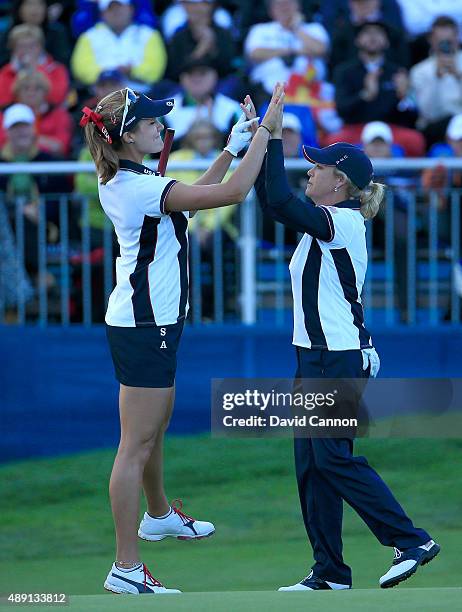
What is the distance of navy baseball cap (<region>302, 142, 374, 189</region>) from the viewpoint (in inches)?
212

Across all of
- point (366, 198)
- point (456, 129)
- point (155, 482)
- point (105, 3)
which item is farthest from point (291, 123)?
point (155, 482)

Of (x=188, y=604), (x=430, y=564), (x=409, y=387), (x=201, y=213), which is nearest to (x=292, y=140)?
(x=201, y=213)

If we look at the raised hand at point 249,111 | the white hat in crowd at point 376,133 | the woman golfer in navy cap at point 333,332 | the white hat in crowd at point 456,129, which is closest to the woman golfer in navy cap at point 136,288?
the raised hand at point 249,111

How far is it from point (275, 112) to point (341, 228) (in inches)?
20.7

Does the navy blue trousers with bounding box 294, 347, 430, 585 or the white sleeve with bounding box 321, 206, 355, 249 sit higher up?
the white sleeve with bounding box 321, 206, 355, 249

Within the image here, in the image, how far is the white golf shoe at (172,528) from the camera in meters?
5.61

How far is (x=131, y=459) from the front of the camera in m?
5.21

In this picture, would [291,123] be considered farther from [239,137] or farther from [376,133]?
[239,137]

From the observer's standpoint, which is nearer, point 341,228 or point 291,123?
point 341,228

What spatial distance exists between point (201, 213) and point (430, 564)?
4210 mm

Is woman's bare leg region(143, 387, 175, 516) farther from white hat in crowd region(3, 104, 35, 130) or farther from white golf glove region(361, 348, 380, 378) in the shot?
white hat in crowd region(3, 104, 35, 130)

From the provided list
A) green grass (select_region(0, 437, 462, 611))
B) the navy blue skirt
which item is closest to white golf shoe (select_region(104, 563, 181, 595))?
green grass (select_region(0, 437, 462, 611))

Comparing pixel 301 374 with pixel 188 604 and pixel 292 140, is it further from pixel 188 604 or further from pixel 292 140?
pixel 292 140

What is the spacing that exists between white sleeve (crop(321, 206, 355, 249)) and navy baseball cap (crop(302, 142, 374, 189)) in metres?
0.18
